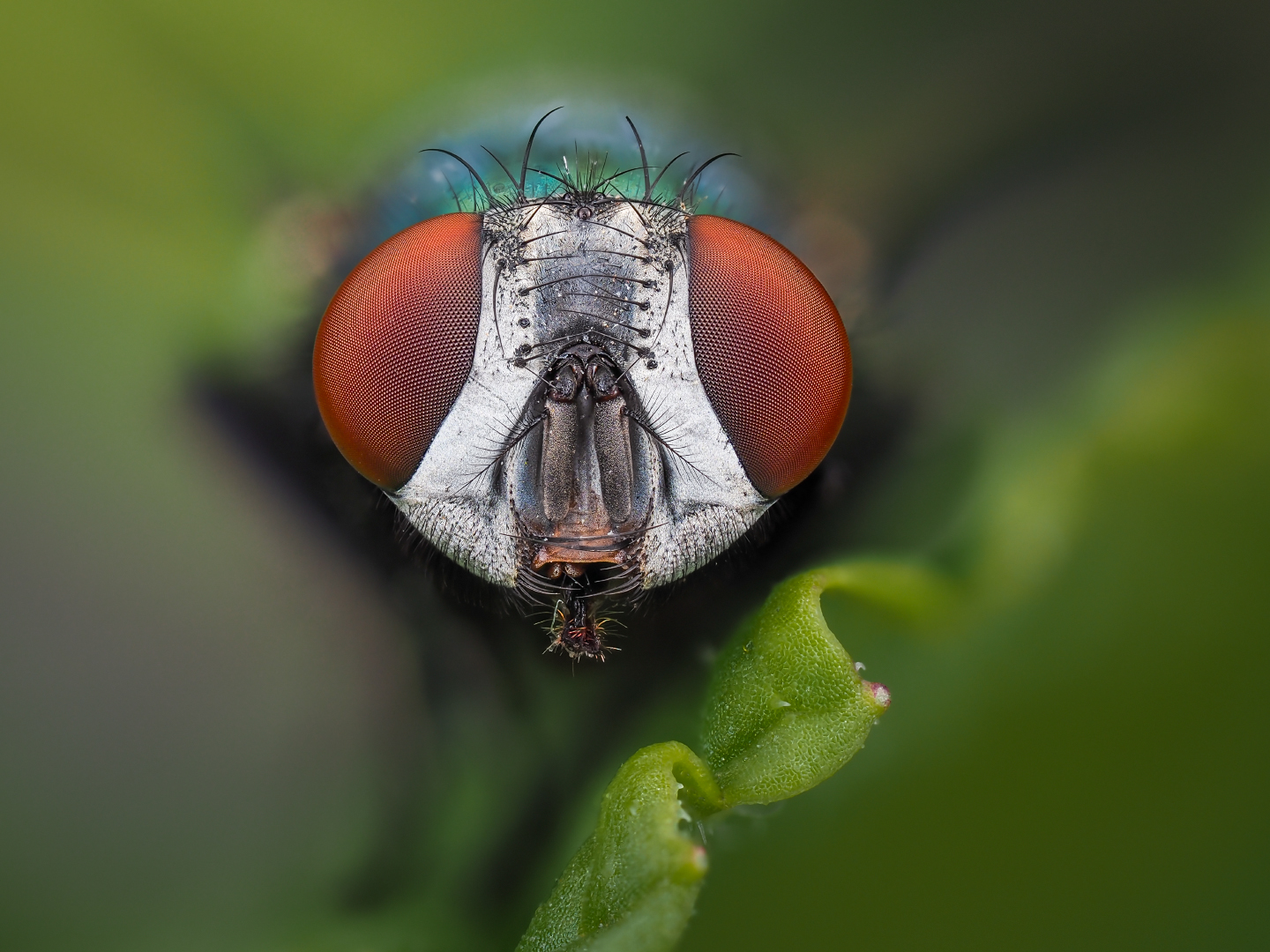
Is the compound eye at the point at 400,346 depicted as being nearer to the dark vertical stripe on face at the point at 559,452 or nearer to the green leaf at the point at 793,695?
the dark vertical stripe on face at the point at 559,452

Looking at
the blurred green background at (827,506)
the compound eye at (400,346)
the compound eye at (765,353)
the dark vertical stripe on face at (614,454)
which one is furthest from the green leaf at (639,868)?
the compound eye at (400,346)

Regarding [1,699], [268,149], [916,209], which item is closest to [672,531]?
[1,699]

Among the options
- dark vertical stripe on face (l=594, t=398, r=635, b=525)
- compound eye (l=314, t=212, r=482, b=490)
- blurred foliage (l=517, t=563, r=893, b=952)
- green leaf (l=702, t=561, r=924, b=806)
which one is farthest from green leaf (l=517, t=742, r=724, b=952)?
compound eye (l=314, t=212, r=482, b=490)

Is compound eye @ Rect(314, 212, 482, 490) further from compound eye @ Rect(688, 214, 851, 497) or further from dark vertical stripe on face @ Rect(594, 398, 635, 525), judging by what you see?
compound eye @ Rect(688, 214, 851, 497)

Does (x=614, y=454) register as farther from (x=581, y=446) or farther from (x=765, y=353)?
(x=765, y=353)

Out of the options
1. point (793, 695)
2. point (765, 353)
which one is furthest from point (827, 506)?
point (793, 695)
